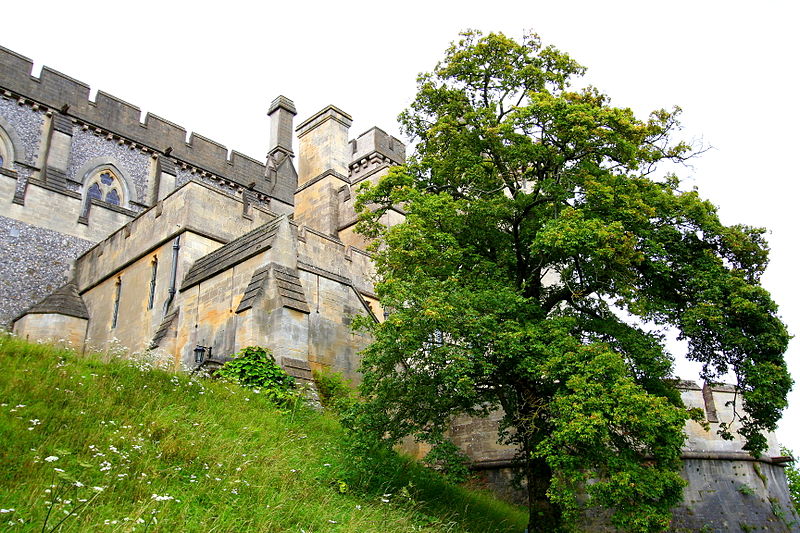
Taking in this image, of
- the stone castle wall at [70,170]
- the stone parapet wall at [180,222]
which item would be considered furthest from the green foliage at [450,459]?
the stone castle wall at [70,170]

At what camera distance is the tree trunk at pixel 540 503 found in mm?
9461

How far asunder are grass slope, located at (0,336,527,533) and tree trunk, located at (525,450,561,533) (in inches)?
26.8

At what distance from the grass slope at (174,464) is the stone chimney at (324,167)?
9826 mm

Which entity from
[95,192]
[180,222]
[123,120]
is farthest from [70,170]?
[180,222]

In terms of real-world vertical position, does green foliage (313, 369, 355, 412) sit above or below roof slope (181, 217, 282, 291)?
below

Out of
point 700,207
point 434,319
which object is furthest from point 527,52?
point 434,319

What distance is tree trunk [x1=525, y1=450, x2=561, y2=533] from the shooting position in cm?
946

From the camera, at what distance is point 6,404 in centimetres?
687

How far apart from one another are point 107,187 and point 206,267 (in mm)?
11825

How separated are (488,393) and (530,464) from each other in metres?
1.15

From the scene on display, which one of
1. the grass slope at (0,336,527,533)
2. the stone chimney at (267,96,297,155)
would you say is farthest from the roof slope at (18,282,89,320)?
the stone chimney at (267,96,297,155)

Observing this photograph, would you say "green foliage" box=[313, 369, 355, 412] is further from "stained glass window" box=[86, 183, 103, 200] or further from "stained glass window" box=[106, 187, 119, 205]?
"stained glass window" box=[106, 187, 119, 205]

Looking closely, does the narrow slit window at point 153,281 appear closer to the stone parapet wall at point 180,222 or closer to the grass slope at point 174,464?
the stone parapet wall at point 180,222

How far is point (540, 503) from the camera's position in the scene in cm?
962
